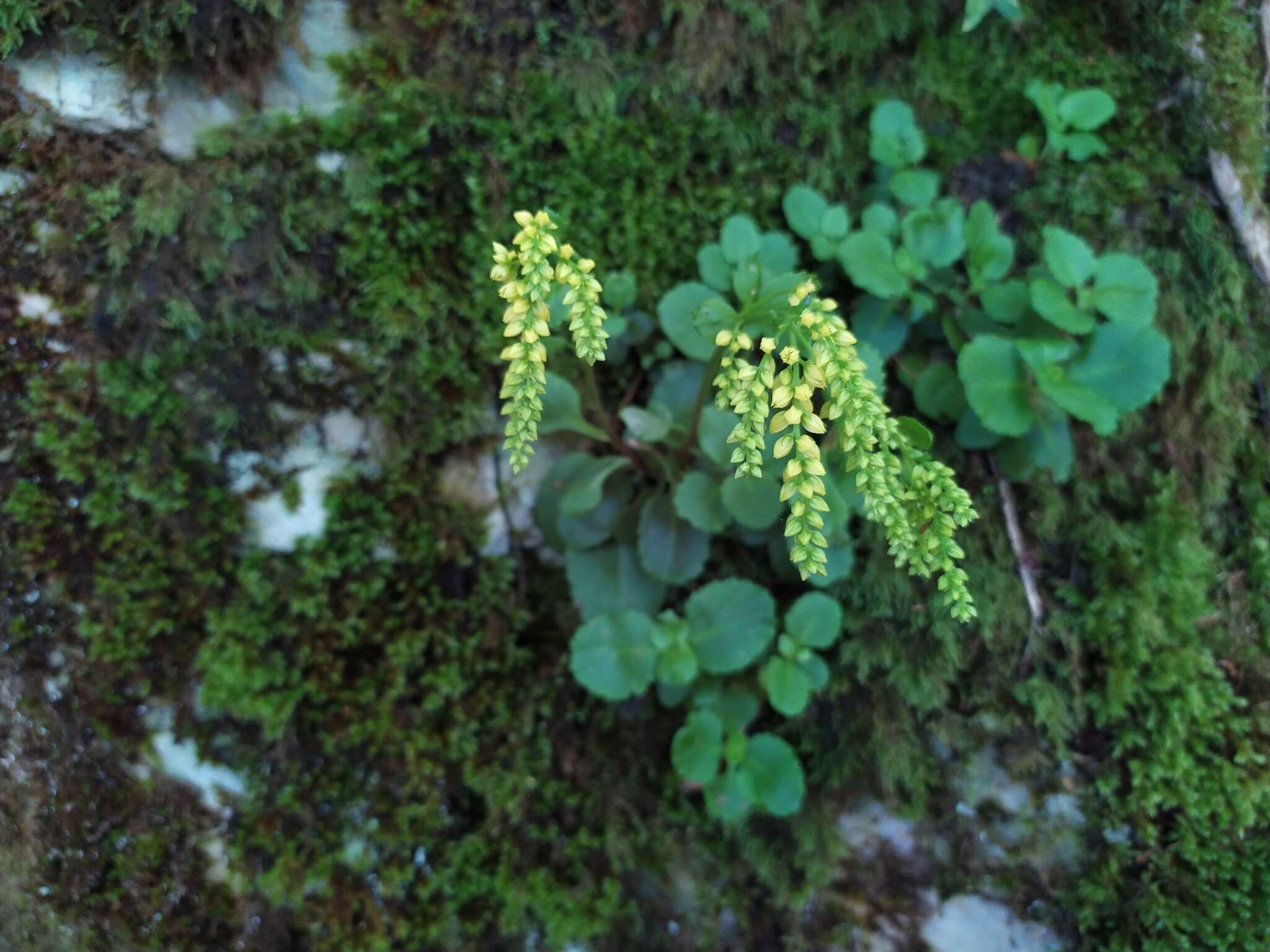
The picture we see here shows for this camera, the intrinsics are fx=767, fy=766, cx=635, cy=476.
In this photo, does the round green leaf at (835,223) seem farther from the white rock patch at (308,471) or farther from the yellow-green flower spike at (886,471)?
the white rock patch at (308,471)

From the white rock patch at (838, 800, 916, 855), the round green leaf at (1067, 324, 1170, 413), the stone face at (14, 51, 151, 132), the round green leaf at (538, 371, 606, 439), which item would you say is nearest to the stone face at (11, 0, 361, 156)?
the stone face at (14, 51, 151, 132)

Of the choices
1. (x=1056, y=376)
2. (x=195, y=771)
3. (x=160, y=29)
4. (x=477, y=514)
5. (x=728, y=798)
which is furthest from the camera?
(x=477, y=514)

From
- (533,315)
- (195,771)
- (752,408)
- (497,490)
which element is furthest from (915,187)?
(195,771)

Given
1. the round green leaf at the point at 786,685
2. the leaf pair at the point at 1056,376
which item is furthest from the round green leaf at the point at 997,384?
the round green leaf at the point at 786,685

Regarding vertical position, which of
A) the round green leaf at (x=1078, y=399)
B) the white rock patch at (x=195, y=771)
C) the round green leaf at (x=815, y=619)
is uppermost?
the round green leaf at (x=1078, y=399)

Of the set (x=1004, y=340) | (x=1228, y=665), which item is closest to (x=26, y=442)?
(x=1004, y=340)

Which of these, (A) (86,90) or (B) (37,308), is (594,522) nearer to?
(B) (37,308)
